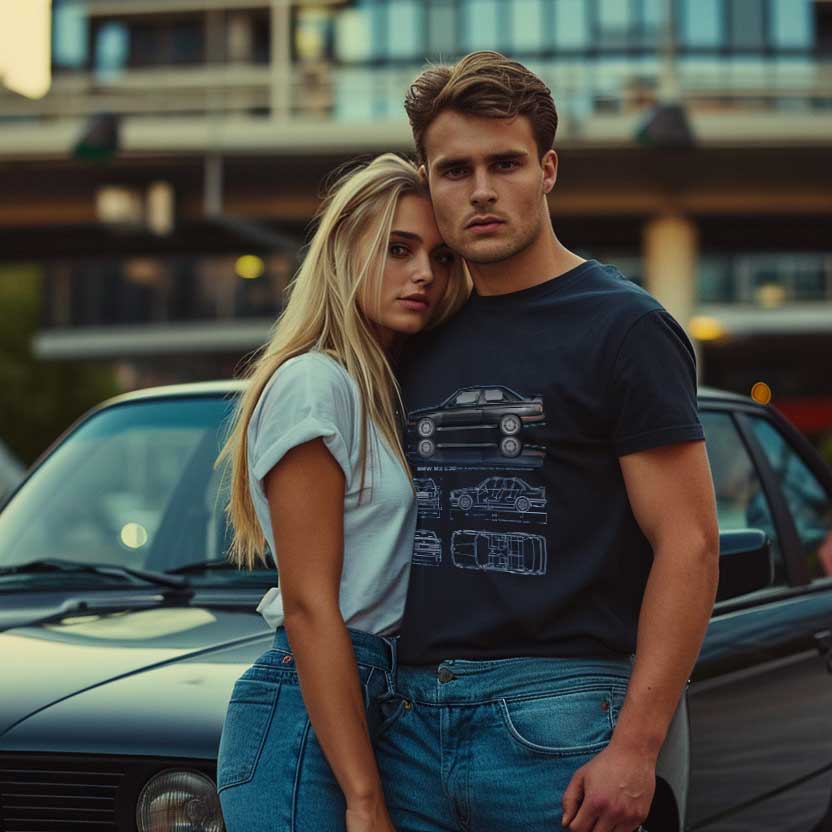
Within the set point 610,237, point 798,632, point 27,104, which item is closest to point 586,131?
point 610,237

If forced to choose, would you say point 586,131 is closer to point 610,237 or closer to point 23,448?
point 610,237

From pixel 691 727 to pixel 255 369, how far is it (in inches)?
61.0

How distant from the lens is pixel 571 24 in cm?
4997

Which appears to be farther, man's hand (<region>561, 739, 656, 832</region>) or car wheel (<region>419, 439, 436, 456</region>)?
car wheel (<region>419, 439, 436, 456</region>)

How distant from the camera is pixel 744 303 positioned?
52.4 m

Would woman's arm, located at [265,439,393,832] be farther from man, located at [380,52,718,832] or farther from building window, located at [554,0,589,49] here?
building window, located at [554,0,589,49]

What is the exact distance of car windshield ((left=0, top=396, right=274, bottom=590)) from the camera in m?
4.13

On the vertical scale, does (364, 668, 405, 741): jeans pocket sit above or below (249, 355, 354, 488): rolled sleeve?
below

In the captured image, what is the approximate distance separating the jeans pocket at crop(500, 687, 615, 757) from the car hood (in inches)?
25.7

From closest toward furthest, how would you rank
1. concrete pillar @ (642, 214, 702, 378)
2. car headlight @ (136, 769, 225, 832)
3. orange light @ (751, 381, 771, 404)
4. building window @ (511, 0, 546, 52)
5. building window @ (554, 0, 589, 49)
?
car headlight @ (136, 769, 225, 832) < concrete pillar @ (642, 214, 702, 378) < building window @ (554, 0, 589, 49) < building window @ (511, 0, 546, 52) < orange light @ (751, 381, 771, 404)

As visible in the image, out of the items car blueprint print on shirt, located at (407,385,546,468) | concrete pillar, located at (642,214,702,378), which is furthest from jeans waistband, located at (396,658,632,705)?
concrete pillar, located at (642,214,702,378)

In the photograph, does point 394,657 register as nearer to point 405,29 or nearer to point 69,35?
point 405,29

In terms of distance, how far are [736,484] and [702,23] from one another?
4842cm

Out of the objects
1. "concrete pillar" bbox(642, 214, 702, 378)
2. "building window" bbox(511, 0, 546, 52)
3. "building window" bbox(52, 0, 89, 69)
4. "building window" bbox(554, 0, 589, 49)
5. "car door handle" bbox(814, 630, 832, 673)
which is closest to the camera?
"car door handle" bbox(814, 630, 832, 673)
